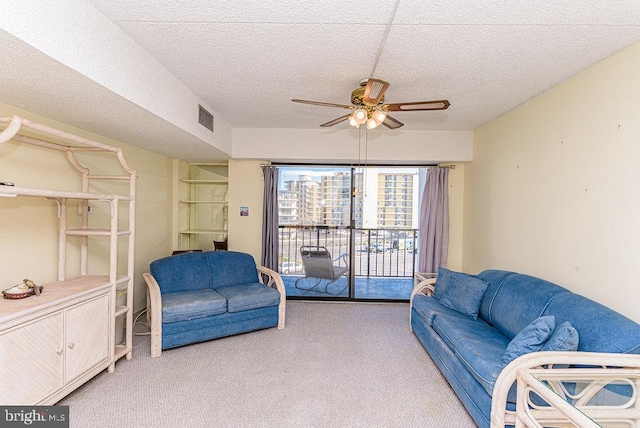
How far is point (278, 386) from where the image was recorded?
7.91ft

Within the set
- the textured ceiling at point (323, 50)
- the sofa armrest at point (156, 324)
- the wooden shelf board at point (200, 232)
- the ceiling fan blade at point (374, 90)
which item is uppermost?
the textured ceiling at point (323, 50)

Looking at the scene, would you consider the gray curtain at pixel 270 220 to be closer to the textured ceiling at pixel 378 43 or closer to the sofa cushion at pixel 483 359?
the textured ceiling at pixel 378 43

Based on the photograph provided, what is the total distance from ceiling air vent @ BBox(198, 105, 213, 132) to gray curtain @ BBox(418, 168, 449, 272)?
3093 millimetres

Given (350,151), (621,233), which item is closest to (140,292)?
(350,151)

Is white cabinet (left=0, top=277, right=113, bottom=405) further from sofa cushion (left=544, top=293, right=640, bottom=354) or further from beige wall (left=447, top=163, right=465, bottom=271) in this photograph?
beige wall (left=447, top=163, right=465, bottom=271)

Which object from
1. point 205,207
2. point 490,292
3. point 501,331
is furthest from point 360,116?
point 205,207

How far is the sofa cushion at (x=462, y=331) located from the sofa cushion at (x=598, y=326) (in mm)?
479

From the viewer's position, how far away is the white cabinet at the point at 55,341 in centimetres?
174

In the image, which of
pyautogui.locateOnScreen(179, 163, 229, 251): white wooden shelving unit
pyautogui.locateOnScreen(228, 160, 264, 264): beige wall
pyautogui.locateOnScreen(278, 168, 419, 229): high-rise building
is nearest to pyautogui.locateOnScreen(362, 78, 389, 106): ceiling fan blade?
pyautogui.locateOnScreen(278, 168, 419, 229): high-rise building

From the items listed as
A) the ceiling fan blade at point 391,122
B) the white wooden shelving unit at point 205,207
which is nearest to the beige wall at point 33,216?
the white wooden shelving unit at point 205,207

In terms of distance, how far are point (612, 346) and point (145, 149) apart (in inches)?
187

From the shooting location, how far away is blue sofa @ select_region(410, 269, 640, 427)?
1684mm

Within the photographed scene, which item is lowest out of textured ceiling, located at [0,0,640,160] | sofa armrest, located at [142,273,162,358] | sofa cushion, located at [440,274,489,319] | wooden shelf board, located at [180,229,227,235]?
sofa armrest, located at [142,273,162,358]

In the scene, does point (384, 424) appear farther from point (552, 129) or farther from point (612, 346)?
point (552, 129)
